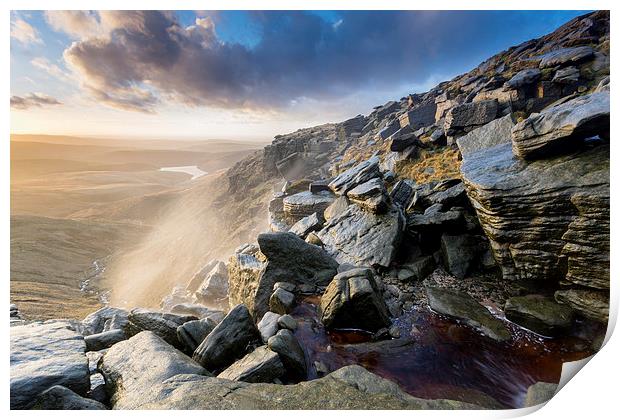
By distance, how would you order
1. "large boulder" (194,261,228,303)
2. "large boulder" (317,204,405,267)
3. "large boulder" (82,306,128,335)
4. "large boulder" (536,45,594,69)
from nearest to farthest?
"large boulder" (82,306,128,335), "large boulder" (317,204,405,267), "large boulder" (536,45,594,69), "large boulder" (194,261,228,303)

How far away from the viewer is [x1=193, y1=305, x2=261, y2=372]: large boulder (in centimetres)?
533

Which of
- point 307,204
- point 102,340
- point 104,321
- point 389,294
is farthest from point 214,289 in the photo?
point 389,294

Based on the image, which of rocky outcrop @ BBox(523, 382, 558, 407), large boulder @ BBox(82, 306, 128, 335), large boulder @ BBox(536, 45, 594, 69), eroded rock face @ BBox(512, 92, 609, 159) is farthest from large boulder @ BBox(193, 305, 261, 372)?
large boulder @ BBox(536, 45, 594, 69)

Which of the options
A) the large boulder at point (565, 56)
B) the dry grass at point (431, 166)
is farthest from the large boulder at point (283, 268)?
the large boulder at point (565, 56)

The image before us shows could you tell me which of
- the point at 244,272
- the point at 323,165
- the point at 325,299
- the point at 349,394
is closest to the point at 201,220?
the point at 323,165

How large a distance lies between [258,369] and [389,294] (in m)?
4.25

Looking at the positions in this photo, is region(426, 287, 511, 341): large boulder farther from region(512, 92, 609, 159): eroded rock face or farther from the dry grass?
the dry grass

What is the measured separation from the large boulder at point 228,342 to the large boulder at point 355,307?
1.66 m

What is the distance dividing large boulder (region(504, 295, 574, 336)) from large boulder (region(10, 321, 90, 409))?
25.8 ft

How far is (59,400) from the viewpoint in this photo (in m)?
3.81

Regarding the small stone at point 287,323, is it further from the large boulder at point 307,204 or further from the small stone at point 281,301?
the large boulder at point 307,204

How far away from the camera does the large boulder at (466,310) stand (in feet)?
19.3

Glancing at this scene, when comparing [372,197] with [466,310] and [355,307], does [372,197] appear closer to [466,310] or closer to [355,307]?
[466,310]
